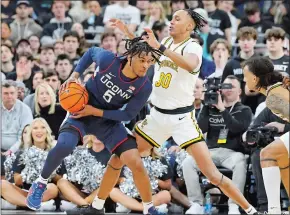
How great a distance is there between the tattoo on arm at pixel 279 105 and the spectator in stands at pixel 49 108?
145 inches

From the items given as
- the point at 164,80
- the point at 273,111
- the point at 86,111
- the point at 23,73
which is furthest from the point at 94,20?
the point at 273,111

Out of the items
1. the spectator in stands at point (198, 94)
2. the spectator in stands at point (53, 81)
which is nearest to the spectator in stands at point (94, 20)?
the spectator in stands at point (53, 81)

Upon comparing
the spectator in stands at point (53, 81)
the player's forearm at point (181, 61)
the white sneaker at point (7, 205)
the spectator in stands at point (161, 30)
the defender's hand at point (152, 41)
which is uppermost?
the defender's hand at point (152, 41)

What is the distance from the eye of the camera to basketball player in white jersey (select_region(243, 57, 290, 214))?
7.68 metres

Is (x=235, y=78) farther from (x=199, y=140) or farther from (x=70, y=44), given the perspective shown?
(x=70, y=44)

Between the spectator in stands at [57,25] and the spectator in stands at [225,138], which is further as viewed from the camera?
the spectator in stands at [57,25]

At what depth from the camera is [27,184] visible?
10.1 m

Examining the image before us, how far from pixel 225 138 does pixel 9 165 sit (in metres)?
2.67

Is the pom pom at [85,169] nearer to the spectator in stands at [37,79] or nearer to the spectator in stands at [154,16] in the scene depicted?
the spectator in stands at [37,79]

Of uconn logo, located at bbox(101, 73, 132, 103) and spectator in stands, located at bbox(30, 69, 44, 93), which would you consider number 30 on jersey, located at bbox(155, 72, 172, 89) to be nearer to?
uconn logo, located at bbox(101, 73, 132, 103)

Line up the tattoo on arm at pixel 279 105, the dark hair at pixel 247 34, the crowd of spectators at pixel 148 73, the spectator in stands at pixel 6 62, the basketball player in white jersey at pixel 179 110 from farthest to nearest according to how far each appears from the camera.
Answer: the spectator in stands at pixel 6 62 → the dark hair at pixel 247 34 → the crowd of spectators at pixel 148 73 → the basketball player in white jersey at pixel 179 110 → the tattoo on arm at pixel 279 105

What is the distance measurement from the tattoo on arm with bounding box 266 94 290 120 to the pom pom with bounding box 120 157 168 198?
253 centimetres

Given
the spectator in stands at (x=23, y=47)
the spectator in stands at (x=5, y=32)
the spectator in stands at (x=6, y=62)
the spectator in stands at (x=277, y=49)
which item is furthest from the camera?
the spectator in stands at (x=5, y=32)

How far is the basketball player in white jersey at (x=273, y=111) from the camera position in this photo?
7684 mm
